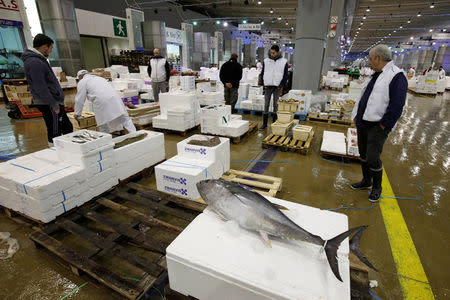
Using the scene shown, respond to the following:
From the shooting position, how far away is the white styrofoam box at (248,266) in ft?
3.90

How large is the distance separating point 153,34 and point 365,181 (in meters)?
18.3

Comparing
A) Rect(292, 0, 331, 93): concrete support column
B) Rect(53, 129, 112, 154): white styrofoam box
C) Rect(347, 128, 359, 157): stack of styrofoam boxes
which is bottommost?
Rect(347, 128, 359, 157): stack of styrofoam boxes

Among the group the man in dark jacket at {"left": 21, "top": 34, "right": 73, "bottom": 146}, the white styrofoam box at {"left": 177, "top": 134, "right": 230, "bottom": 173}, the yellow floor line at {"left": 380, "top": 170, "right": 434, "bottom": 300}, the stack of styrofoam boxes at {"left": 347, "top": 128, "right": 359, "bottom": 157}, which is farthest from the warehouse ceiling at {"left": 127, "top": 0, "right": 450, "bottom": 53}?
the yellow floor line at {"left": 380, "top": 170, "right": 434, "bottom": 300}

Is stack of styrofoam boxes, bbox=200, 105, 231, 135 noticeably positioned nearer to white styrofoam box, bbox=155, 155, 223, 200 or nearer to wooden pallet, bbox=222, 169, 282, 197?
wooden pallet, bbox=222, 169, 282, 197

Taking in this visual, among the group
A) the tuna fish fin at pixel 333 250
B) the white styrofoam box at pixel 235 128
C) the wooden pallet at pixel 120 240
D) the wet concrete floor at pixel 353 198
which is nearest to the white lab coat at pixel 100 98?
the wet concrete floor at pixel 353 198

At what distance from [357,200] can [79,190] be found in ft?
11.9

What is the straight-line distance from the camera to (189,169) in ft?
9.90

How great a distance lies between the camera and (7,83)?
8289mm

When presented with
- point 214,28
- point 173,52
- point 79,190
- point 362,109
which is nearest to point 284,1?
point 173,52

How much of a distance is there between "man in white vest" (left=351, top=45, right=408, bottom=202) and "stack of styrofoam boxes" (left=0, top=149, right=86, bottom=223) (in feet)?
11.7

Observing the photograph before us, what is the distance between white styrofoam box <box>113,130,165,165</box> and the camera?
132 inches

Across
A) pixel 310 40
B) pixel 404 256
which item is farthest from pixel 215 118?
pixel 310 40

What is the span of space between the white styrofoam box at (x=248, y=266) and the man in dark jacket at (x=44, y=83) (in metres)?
3.76

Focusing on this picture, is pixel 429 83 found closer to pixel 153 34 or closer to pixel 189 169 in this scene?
pixel 189 169
